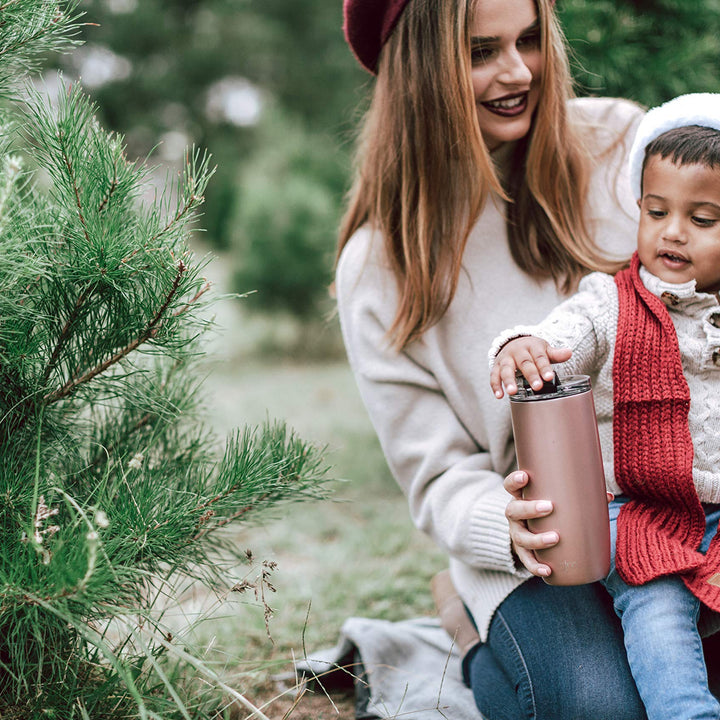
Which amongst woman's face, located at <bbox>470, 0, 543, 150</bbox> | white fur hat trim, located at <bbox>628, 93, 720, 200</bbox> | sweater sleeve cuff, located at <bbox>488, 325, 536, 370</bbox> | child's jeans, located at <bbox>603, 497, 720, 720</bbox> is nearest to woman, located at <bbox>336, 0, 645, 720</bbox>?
woman's face, located at <bbox>470, 0, 543, 150</bbox>

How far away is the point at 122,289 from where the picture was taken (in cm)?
131

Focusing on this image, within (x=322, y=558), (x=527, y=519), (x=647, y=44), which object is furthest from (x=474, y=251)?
(x=322, y=558)

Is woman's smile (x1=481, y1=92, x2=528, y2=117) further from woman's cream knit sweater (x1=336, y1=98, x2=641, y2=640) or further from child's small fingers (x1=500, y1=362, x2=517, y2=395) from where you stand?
child's small fingers (x1=500, y1=362, x2=517, y2=395)

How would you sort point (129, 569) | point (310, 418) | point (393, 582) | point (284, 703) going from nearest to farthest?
point (129, 569) → point (284, 703) → point (393, 582) → point (310, 418)

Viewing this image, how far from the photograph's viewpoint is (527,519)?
4.62 feet

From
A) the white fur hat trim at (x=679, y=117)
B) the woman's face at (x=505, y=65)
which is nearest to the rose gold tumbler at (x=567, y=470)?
the white fur hat trim at (x=679, y=117)

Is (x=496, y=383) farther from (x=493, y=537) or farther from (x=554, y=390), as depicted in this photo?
(x=493, y=537)

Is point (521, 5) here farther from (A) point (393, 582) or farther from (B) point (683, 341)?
(A) point (393, 582)

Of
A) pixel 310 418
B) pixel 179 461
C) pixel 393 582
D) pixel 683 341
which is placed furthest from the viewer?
pixel 310 418

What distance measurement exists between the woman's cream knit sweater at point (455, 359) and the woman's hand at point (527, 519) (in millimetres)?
474

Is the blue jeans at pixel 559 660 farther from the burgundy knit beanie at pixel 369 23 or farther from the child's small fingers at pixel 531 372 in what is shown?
the burgundy knit beanie at pixel 369 23

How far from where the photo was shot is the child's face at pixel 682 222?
149 cm

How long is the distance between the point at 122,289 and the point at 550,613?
45.0 inches

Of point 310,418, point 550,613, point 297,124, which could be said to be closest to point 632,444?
point 550,613
